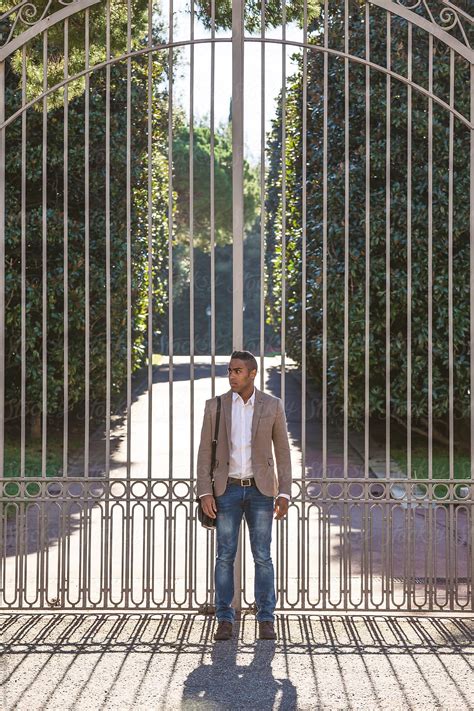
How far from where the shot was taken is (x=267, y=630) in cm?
662

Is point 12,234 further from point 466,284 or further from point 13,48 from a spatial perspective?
point 13,48

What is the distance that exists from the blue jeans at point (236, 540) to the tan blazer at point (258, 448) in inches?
3.5

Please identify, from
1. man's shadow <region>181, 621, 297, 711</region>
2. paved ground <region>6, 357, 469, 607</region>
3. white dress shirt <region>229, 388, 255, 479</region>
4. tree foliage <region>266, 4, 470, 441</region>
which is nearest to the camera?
man's shadow <region>181, 621, 297, 711</region>

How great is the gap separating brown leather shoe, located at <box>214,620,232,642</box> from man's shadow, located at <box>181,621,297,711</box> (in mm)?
113

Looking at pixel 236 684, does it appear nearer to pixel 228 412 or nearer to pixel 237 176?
pixel 228 412

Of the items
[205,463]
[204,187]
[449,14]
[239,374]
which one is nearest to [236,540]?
[205,463]

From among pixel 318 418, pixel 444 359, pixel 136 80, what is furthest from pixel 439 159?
pixel 318 418

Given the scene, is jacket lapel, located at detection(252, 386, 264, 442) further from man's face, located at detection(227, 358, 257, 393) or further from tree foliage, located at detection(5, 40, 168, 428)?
tree foliage, located at detection(5, 40, 168, 428)

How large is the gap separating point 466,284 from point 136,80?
6235 mm

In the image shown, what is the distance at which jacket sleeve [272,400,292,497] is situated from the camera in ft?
21.9

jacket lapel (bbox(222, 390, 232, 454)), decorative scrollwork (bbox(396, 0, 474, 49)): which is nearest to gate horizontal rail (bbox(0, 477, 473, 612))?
jacket lapel (bbox(222, 390, 232, 454))

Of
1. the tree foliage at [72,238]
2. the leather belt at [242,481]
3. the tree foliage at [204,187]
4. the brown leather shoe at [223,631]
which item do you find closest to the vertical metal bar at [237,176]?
the leather belt at [242,481]

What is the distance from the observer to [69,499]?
285 inches

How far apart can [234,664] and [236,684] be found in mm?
356
